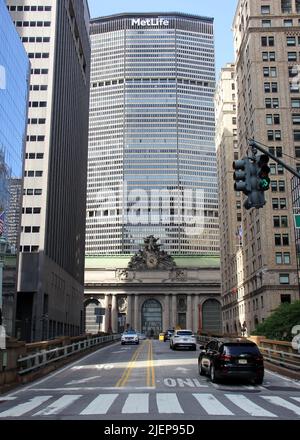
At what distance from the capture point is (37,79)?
83.2 metres

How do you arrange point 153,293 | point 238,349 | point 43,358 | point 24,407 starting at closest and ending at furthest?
1. point 24,407
2. point 238,349
3. point 43,358
4. point 153,293

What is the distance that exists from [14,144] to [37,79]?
15.7 meters

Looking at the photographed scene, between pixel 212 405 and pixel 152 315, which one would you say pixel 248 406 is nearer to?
pixel 212 405

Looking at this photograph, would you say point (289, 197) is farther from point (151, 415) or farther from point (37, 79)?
point (151, 415)

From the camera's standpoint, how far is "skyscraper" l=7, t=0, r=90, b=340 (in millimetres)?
76312

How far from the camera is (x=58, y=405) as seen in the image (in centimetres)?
1422

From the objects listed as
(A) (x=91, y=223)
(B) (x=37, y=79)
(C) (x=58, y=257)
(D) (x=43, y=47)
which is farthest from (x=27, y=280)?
(A) (x=91, y=223)

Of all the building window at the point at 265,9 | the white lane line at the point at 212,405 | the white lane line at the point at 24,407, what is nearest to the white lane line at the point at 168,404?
the white lane line at the point at 212,405

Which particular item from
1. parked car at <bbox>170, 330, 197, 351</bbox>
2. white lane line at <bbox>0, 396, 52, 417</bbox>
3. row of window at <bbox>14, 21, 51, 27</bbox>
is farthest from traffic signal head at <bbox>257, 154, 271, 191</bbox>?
row of window at <bbox>14, 21, 51, 27</bbox>

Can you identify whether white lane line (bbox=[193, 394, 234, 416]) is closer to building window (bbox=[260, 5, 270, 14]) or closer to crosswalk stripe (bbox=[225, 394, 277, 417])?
crosswalk stripe (bbox=[225, 394, 277, 417])

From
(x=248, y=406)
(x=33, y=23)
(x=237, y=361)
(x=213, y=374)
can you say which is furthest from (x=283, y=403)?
(x=33, y=23)

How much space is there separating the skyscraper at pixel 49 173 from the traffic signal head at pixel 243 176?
63582 millimetres

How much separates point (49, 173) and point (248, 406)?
69.8 m
